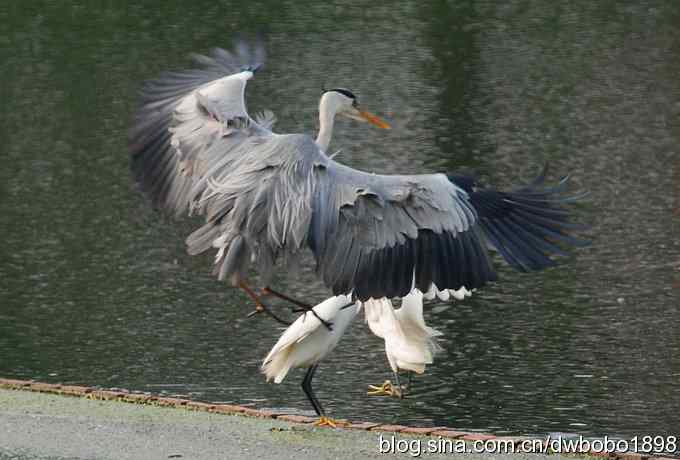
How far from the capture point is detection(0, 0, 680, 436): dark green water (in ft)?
30.6

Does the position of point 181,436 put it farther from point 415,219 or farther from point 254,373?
point 254,373

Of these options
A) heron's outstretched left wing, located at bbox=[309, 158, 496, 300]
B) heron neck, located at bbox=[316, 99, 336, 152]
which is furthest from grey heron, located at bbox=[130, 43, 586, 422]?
heron neck, located at bbox=[316, 99, 336, 152]

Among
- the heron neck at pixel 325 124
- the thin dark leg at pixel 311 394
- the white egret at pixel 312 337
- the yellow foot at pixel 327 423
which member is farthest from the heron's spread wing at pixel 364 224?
the heron neck at pixel 325 124

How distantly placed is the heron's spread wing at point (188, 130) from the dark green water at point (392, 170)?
172cm

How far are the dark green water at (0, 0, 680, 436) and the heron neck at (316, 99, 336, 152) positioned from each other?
63.6 inches

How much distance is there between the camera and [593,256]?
12.3 metres

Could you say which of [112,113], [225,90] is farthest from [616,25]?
[225,90]

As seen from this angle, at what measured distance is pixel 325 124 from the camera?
8656mm

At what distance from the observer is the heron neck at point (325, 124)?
8406mm

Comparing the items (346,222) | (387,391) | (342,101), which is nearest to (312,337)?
(346,222)

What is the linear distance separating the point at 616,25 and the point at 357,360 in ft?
54.6

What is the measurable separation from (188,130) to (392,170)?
7620 mm

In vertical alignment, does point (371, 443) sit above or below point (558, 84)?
above

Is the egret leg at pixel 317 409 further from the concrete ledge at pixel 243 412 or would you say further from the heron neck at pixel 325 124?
the heron neck at pixel 325 124
